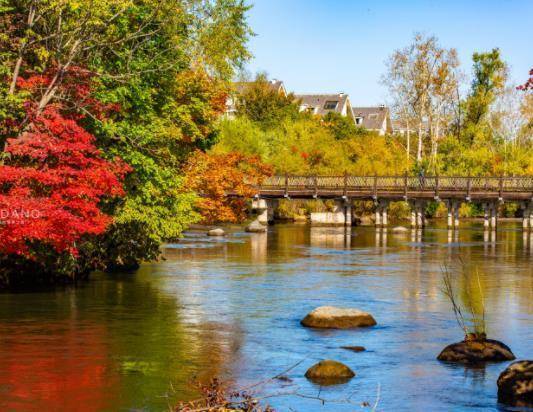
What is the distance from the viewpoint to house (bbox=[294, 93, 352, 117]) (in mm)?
151250

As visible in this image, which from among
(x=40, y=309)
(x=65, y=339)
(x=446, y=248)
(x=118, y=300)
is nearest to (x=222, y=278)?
(x=118, y=300)

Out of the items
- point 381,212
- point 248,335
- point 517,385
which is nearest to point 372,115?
point 381,212

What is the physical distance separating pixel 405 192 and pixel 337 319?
171 ft

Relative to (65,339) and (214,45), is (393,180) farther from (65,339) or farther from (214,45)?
(65,339)

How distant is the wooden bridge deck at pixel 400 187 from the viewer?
252 feet

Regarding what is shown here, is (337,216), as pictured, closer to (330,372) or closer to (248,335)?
(248,335)

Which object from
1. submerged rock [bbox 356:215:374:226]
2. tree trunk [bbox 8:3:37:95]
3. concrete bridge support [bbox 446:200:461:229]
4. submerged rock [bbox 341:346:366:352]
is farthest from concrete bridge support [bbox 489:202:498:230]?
submerged rock [bbox 341:346:366:352]

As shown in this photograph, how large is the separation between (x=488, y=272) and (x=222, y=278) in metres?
12.5

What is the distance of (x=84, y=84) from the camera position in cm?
3231

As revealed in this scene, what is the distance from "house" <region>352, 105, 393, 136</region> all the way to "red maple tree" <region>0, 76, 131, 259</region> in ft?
419

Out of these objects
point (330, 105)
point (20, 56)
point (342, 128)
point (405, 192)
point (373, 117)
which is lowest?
point (405, 192)

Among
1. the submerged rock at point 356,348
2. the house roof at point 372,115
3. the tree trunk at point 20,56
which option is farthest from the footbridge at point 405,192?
the house roof at point 372,115

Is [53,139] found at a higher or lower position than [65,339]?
higher

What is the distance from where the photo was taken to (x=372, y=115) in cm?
16312
